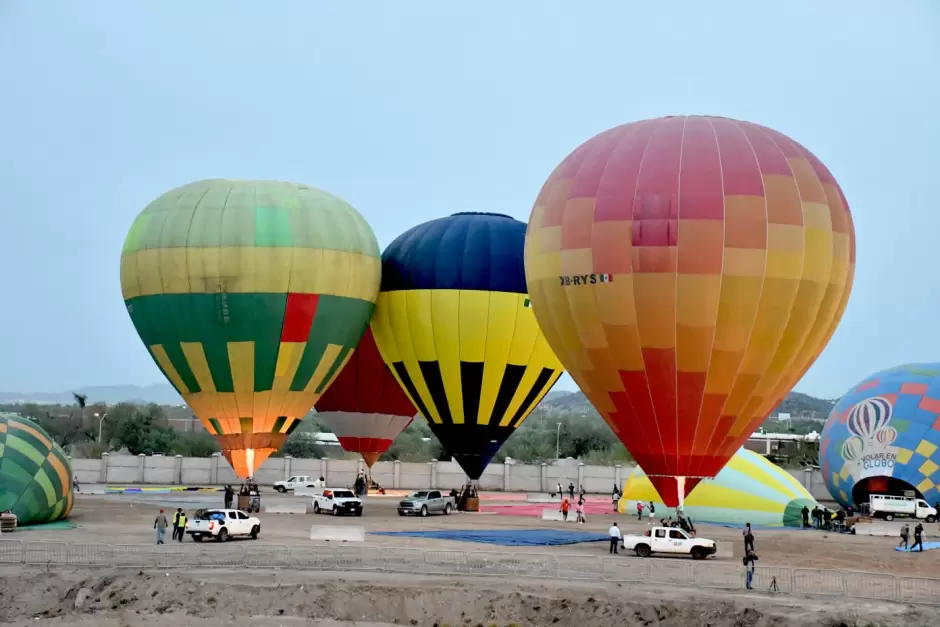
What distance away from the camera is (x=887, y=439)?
4259 cm

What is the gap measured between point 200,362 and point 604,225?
15.4m

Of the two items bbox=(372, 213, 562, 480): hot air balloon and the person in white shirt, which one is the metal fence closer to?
the person in white shirt

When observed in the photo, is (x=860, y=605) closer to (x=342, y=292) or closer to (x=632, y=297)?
(x=632, y=297)

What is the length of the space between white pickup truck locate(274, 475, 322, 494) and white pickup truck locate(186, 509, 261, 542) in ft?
90.5

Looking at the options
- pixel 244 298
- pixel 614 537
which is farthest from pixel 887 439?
pixel 244 298

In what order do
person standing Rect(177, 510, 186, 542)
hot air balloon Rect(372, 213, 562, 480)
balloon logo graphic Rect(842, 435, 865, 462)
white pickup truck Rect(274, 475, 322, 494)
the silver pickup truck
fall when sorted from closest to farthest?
person standing Rect(177, 510, 186, 542), the silver pickup truck, hot air balloon Rect(372, 213, 562, 480), balloon logo graphic Rect(842, 435, 865, 462), white pickup truck Rect(274, 475, 322, 494)

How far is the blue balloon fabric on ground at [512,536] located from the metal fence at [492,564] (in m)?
3.25

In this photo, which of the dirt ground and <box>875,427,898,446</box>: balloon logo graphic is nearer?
the dirt ground

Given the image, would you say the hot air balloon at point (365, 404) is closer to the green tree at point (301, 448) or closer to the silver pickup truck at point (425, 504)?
the silver pickup truck at point (425, 504)

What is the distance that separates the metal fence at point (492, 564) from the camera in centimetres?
2420

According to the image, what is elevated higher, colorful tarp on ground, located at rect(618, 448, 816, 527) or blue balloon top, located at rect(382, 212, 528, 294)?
blue balloon top, located at rect(382, 212, 528, 294)

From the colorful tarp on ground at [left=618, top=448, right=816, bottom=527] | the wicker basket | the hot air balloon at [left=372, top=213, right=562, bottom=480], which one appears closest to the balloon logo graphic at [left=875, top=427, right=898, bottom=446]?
the colorful tarp on ground at [left=618, top=448, right=816, bottom=527]

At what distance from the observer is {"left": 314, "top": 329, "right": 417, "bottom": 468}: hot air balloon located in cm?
4684

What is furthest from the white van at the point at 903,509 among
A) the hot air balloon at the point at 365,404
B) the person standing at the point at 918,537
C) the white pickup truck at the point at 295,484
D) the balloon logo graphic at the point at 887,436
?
the white pickup truck at the point at 295,484
